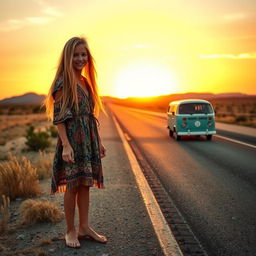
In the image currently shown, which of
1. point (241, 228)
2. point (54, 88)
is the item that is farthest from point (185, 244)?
point (54, 88)

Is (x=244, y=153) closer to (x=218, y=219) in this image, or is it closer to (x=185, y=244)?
(x=218, y=219)

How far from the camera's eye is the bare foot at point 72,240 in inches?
165

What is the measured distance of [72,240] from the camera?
4238mm

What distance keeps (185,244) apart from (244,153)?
27.2ft

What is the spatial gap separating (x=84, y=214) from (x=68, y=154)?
0.86 metres

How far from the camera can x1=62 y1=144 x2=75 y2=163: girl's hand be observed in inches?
155

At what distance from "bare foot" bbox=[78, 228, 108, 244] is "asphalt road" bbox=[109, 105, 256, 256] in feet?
3.69

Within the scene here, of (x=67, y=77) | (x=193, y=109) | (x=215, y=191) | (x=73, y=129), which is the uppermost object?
(x=67, y=77)

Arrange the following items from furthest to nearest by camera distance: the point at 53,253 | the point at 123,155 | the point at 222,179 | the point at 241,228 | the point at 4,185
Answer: the point at 123,155
the point at 222,179
the point at 4,185
the point at 241,228
the point at 53,253

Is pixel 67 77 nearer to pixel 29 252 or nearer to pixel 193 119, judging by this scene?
pixel 29 252

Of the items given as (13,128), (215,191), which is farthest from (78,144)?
(13,128)

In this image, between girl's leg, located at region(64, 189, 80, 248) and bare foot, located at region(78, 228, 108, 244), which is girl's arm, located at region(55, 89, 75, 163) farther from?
bare foot, located at region(78, 228, 108, 244)

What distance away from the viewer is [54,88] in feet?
13.3

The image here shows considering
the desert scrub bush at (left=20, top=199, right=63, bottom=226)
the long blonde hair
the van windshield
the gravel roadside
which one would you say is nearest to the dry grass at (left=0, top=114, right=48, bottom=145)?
the van windshield
